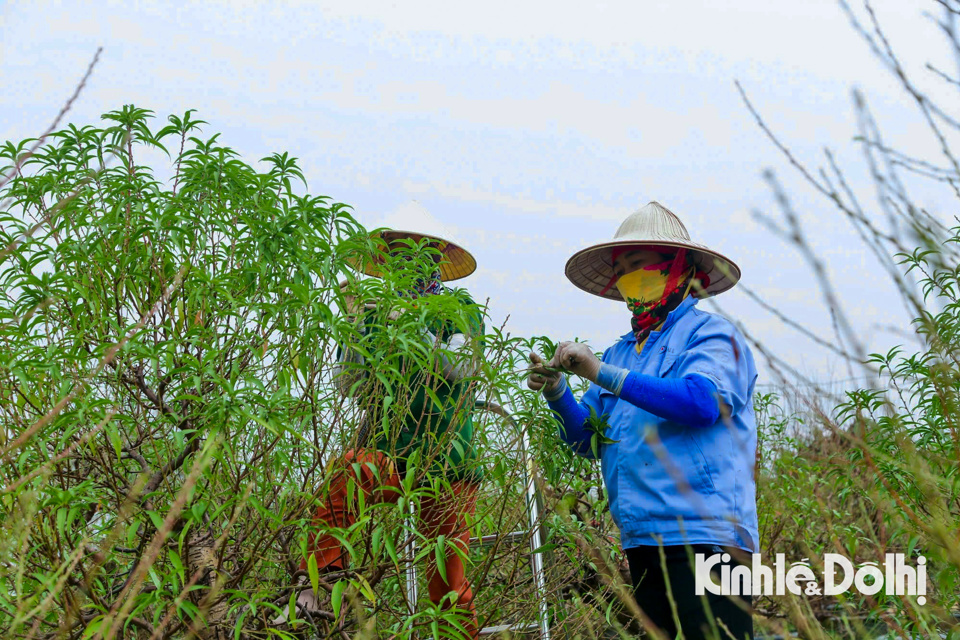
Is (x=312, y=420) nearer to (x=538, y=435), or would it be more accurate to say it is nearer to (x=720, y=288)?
(x=538, y=435)

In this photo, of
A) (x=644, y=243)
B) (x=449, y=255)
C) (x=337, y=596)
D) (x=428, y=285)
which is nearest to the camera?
(x=337, y=596)

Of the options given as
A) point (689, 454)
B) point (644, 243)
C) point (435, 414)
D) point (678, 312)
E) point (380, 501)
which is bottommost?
point (380, 501)

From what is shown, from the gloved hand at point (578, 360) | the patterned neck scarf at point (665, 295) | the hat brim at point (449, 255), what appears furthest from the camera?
the hat brim at point (449, 255)

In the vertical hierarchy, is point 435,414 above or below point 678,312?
below

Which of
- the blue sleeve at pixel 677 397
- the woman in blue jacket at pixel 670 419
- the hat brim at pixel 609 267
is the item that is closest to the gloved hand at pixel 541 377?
the woman in blue jacket at pixel 670 419

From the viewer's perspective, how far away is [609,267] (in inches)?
120

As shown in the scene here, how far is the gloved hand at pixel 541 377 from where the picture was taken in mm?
2496

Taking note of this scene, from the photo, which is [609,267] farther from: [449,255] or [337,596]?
[337,596]

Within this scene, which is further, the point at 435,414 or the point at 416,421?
the point at 435,414

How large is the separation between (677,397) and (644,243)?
660 millimetres

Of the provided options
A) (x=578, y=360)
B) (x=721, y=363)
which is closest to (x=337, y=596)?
(x=578, y=360)

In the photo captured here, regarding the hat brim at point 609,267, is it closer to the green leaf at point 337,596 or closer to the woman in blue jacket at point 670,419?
the woman in blue jacket at point 670,419

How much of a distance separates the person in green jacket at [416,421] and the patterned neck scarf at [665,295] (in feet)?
1.94

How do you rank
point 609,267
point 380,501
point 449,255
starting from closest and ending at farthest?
point 380,501 < point 609,267 < point 449,255
